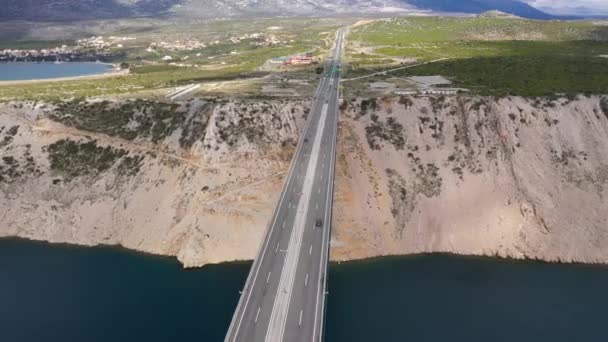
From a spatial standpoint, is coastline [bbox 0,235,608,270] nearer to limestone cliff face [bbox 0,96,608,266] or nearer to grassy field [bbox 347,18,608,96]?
limestone cliff face [bbox 0,96,608,266]

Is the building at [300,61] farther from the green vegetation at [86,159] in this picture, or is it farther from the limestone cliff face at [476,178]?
the green vegetation at [86,159]

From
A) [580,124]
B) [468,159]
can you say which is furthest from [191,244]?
[580,124]

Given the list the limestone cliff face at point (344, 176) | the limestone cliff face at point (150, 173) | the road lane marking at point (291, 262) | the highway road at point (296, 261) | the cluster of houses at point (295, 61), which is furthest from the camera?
the cluster of houses at point (295, 61)

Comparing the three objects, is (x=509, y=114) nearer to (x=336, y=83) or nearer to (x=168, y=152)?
(x=336, y=83)

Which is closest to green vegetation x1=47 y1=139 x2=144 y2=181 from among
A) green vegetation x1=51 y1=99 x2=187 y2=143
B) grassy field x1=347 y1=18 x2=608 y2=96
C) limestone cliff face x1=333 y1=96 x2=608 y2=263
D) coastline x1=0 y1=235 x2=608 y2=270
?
green vegetation x1=51 y1=99 x2=187 y2=143

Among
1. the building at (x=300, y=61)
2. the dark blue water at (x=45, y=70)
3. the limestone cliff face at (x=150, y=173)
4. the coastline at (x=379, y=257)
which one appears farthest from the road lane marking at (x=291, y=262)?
the dark blue water at (x=45, y=70)

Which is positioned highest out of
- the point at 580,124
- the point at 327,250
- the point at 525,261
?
the point at 580,124

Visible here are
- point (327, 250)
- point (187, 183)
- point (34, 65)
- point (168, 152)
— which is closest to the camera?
point (327, 250)
